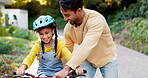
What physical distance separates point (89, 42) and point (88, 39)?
0.04 meters

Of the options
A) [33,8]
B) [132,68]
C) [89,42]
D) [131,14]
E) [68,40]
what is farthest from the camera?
[33,8]

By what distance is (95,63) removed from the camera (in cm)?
361

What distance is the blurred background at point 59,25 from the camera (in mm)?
11211

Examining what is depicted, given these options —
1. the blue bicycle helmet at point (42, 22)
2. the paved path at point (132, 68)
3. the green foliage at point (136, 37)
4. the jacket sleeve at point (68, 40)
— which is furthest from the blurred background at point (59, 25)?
the blue bicycle helmet at point (42, 22)

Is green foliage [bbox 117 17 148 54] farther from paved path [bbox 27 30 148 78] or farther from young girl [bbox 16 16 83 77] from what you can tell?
young girl [bbox 16 16 83 77]

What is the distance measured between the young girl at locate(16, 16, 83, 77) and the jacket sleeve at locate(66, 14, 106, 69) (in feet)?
1.92

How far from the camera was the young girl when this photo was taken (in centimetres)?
351

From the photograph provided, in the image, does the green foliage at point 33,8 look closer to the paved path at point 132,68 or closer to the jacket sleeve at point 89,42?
the paved path at point 132,68

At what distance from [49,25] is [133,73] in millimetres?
6143

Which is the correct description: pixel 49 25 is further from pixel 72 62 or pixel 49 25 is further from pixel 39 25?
pixel 72 62

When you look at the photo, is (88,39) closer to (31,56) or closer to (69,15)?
(69,15)

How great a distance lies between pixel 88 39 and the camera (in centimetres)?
299

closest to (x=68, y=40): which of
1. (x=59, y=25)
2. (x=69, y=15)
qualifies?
(x=69, y=15)

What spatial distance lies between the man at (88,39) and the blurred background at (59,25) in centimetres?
392
